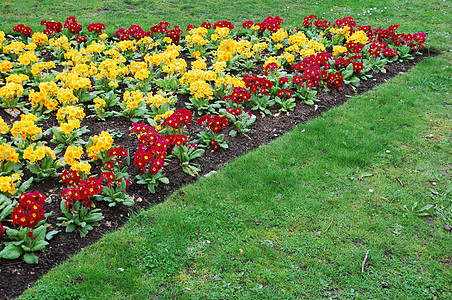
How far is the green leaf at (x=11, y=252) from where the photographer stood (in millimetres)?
3430

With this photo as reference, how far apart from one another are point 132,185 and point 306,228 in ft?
6.60

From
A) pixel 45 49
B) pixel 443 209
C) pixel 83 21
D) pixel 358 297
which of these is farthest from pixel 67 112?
pixel 83 21

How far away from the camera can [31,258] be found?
3488 millimetres

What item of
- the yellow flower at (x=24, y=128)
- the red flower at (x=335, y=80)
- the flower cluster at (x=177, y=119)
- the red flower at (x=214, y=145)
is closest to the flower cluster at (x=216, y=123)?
the red flower at (x=214, y=145)

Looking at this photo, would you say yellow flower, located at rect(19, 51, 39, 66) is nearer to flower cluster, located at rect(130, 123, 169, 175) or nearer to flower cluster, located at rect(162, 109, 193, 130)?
flower cluster, located at rect(130, 123, 169, 175)

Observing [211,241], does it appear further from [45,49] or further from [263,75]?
[45,49]

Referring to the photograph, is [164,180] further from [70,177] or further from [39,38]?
[39,38]

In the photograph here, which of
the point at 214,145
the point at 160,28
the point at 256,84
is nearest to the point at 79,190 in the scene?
the point at 214,145

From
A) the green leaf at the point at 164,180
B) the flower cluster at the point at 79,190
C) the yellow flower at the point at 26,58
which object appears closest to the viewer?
the flower cluster at the point at 79,190

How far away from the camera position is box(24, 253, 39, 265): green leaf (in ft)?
11.4

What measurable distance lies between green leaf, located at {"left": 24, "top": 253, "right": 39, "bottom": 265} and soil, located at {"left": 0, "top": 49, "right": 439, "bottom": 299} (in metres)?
0.05

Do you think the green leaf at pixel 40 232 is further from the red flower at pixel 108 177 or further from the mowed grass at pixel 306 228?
the red flower at pixel 108 177

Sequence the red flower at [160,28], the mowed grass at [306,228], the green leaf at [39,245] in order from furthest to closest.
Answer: the red flower at [160,28]
the green leaf at [39,245]
the mowed grass at [306,228]

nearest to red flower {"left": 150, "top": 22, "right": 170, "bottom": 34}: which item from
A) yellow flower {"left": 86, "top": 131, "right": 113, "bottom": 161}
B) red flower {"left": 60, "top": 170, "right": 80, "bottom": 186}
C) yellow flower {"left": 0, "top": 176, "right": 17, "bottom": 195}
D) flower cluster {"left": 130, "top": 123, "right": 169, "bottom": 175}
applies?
flower cluster {"left": 130, "top": 123, "right": 169, "bottom": 175}
